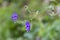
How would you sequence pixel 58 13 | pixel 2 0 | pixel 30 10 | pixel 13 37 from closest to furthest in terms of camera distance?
pixel 30 10
pixel 58 13
pixel 13 37
pixel 2 0

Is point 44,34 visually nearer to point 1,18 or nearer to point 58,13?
point 58,13

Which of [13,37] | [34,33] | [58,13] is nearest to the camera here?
[58,13]

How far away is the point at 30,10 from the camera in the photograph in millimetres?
2291

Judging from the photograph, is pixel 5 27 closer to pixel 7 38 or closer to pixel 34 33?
pixel 7 38

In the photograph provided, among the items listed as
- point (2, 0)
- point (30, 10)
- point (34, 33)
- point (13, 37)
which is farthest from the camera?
point (2, 0)

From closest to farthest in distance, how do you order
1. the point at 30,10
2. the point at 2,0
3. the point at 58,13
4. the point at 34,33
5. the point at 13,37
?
the point at 30,10 < the point at 58,13 < the point at 34,33 < the point at 13,37 < the point at 2,0

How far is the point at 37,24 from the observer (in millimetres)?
2865

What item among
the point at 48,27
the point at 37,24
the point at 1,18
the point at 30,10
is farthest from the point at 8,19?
the point at 30,10

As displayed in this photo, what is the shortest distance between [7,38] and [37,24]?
1.27 feet

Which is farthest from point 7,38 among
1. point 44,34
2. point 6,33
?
point 44,34

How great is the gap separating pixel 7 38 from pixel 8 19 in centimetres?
25

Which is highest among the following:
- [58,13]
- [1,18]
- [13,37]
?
[58,13]

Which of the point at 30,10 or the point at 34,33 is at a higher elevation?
the point at 30,10

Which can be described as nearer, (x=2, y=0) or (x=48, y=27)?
(x=48, y=27)
